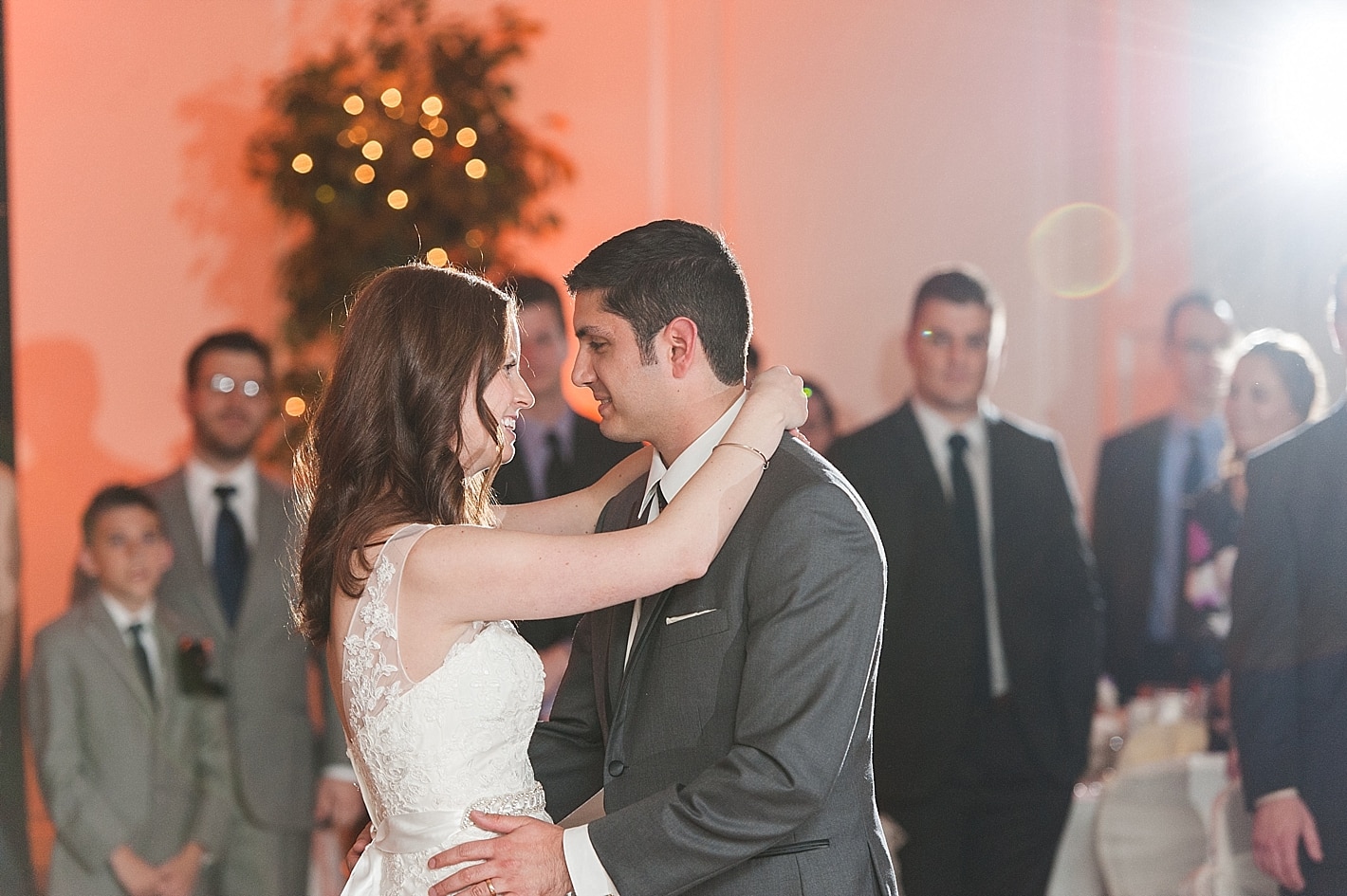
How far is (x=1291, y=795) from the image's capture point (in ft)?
10.5

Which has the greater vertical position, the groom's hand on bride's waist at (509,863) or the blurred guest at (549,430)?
the blurred guest at (549,430)

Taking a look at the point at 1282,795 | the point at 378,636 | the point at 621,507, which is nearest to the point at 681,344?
the point at 621,507

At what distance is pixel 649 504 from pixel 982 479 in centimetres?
219

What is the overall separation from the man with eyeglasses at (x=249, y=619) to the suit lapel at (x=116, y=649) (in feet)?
0.56

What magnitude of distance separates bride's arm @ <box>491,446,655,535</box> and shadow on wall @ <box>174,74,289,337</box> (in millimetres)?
3755

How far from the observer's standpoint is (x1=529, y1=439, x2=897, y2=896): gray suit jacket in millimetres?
1931

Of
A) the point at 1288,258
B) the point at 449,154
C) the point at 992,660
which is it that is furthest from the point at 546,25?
the point at 992,660

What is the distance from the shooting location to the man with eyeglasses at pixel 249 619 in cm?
403

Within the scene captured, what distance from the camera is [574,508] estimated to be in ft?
8.49

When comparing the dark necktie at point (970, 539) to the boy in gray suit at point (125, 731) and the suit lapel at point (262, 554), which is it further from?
the boy in gray suit at point (125, 731)

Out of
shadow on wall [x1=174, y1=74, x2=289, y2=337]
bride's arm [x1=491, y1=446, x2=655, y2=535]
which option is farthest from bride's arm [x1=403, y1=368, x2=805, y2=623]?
shadow on wall [x1=174, y1=74, x2=289, y2=337]

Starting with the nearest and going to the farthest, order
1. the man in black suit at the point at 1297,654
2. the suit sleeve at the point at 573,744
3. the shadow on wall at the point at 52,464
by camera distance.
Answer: the suit sleeve at the point at 573,744, the man in black suit at the point at 1297,654, the shadow on wall at the point at 52,464

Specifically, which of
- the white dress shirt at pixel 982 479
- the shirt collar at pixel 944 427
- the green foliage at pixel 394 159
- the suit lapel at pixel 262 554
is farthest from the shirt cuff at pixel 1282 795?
the green foliage at pixel 394 159

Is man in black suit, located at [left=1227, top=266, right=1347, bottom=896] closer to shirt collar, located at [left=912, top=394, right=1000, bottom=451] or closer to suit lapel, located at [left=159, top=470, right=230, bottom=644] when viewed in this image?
shirt collar, located at [left=912, top=394, right=1000, bottom=451]
